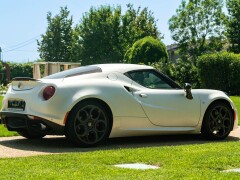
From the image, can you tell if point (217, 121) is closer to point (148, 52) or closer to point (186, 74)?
Result: point (186, 74)

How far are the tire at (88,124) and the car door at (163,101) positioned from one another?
0.69 meters

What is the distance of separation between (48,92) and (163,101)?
1.84 m

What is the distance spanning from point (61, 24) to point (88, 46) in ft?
27.2

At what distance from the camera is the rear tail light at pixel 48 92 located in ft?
23.0

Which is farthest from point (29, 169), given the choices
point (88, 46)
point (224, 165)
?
point (88, 46)

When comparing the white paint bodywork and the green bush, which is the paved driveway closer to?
the white paint bodywork

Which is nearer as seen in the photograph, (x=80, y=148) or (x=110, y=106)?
(x=80, y=148)

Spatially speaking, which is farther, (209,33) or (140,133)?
(209,33)

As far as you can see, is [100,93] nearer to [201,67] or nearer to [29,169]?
[29,169]

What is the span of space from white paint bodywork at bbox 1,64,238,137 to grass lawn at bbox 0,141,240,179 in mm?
1035

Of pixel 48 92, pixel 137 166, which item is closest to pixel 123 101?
pixel 48 92

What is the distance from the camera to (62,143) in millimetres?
7668

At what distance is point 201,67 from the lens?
26.0 m

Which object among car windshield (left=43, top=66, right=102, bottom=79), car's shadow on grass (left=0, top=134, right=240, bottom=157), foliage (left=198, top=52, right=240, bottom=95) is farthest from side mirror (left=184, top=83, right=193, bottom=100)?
foliage (left=198, top=52, right=240, bottom=95)
